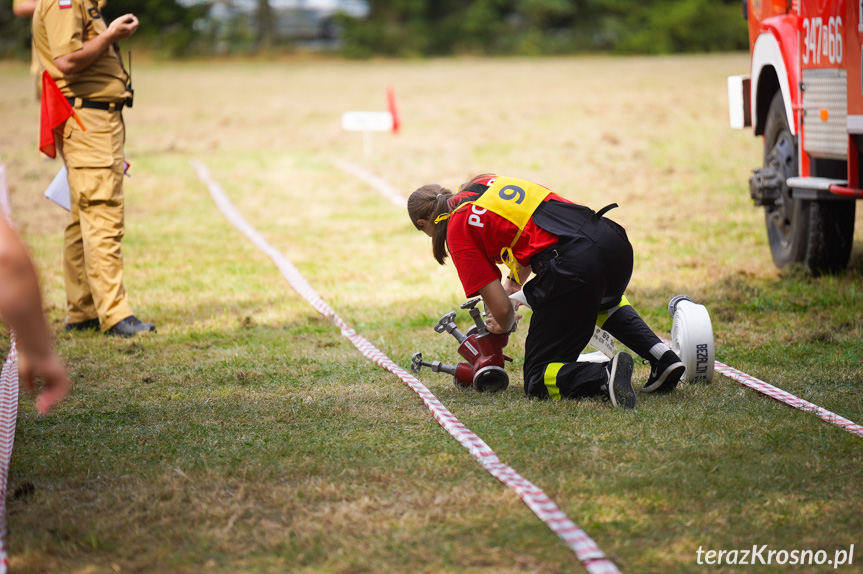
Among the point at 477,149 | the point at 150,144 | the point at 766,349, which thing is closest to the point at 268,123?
the point at 150,144

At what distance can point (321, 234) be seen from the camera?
9.42 meters

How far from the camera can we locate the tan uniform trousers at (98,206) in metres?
5.64

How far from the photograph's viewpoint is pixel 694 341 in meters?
4.22

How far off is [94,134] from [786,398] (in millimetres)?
4269

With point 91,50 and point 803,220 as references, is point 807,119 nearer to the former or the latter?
point 803,220

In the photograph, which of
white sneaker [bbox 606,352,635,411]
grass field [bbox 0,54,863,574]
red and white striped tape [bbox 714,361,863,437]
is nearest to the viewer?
grass field [bbox 0,54,863,574]

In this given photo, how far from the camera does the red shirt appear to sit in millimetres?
4004

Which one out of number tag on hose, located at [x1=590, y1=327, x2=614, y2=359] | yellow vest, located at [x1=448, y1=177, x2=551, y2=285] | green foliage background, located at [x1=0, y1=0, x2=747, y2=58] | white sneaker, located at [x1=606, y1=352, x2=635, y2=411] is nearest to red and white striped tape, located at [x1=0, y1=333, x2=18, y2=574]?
yellow vest, located at [x1=448, y1=177, x2=551, y2=285]

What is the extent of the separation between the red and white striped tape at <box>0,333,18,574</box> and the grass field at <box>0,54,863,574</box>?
0.05 m

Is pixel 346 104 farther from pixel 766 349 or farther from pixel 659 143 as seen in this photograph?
pixel 766 349

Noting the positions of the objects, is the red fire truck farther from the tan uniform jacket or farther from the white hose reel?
the tan uniform jacket

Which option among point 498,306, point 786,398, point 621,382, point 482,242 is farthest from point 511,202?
point 786,398

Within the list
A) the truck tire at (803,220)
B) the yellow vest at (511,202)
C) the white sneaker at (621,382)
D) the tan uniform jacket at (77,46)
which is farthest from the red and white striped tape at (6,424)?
the truck tire at (803,220)

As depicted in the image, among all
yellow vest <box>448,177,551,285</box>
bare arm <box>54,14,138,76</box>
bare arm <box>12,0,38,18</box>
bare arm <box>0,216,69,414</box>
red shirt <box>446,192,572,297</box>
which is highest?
bare arm <box>12,0,38,18</box>
